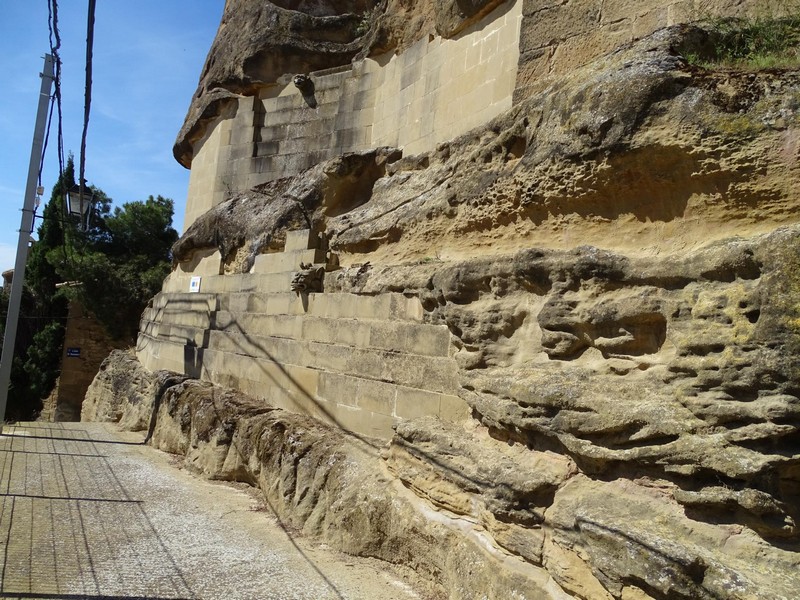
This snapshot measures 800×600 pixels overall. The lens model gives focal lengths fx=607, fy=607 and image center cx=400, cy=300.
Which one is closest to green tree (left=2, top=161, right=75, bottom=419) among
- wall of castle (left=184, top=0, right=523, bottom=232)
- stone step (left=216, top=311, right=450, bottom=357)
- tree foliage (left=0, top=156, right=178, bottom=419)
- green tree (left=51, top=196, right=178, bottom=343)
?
tree foliage (left=0, top=156, right=178, bottom=419)

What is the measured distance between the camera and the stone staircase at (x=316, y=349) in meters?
4.95

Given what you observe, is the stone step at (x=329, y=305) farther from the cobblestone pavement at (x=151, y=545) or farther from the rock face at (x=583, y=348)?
the cobblestone pavement at (x=151, y=545)

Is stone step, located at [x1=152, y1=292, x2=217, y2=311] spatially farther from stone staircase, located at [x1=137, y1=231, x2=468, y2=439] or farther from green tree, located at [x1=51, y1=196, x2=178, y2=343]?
green tree, located at [x1=51, y1=196, x2=178, y2=343]

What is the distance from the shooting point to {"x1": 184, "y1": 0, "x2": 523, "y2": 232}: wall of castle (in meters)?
6.72

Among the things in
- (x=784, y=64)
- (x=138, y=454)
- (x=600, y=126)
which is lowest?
(x=138, y=454)

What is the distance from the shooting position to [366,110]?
943 centimetres

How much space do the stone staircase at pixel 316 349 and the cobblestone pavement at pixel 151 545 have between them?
3.94 feet

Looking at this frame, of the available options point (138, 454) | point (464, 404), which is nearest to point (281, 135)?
point (138, 454)

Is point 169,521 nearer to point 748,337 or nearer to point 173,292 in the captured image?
point 748,337

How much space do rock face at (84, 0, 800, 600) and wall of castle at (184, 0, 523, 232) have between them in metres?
0.68

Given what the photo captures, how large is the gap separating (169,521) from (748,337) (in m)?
4.59

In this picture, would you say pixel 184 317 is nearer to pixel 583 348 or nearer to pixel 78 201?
pixel 78 201

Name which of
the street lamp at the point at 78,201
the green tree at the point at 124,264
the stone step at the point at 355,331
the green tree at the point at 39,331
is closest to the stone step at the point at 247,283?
the stone step at the point at 355,331

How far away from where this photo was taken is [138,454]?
7.90 m
